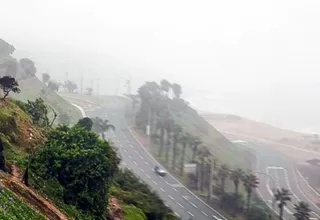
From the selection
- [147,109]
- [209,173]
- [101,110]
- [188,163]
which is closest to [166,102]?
[147,109]

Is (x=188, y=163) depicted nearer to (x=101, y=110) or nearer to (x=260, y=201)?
(x=260, y=201)

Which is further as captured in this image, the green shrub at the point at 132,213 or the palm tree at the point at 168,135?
the palm tree at the point at 168,135

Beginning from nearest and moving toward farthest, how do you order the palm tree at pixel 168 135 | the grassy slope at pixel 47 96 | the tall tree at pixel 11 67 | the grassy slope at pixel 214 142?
the palm tree at pixel 168 135 → the tall tree at pixel 11 67 → the grassy slope at pixel 47 96 → the grassy slope at pixel 214 142

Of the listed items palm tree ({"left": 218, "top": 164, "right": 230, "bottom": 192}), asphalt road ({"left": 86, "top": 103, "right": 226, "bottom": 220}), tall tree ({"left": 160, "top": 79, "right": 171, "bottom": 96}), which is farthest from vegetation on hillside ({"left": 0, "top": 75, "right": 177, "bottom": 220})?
tall tree ({"left": 160, "top": 79, "right": 171, "bottom": 96})

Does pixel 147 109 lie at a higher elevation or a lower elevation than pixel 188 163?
higher

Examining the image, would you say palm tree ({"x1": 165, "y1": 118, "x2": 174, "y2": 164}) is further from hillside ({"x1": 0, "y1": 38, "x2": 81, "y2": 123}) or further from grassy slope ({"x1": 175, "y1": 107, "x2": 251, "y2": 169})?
hillside ({"x1": 0, "y1": 38, "x2": 81, "y2": 123})

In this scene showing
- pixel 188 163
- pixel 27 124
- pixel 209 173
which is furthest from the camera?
pixel 188 163

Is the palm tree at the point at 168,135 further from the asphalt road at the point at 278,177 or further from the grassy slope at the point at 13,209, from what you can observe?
the grassy slope at the point at 13,209

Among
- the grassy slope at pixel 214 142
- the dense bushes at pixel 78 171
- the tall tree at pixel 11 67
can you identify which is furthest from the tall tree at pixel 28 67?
the dense bushes at pixel 78 171
